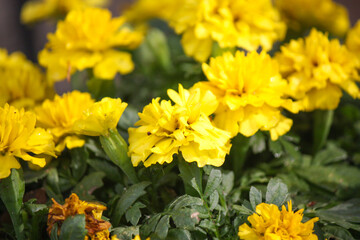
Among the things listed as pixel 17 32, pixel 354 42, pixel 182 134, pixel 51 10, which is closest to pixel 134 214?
pixel 182 134

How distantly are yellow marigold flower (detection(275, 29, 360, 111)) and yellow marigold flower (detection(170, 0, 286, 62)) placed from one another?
0.27 feet

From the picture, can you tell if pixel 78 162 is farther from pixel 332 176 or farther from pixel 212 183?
pixel 332 176

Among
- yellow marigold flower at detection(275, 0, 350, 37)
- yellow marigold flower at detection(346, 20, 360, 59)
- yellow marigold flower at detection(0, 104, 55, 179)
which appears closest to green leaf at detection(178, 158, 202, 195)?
yellow marigold flower at detection(0, 104, 55, 179)

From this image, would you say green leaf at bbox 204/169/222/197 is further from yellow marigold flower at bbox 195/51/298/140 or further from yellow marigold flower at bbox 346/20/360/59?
yellow marigold flower at bbox 346/20/360/59

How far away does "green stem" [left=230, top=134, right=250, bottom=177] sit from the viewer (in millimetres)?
667

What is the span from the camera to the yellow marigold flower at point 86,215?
509 millimetres

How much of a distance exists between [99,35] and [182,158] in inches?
13.9

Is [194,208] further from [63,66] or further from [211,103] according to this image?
[63,66]

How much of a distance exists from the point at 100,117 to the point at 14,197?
174mm

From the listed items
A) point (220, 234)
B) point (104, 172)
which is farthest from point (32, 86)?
point (220, 234)

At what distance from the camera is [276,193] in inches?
22.3

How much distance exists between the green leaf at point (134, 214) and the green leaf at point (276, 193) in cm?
18

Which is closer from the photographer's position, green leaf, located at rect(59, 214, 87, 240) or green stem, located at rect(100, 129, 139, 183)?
green leaf, located at rect(59, 214, 87, 240)

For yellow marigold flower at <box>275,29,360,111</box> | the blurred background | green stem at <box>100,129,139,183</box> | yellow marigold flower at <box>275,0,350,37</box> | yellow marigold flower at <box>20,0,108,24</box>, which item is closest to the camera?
green stem at <box>100,129,139,183</box>
